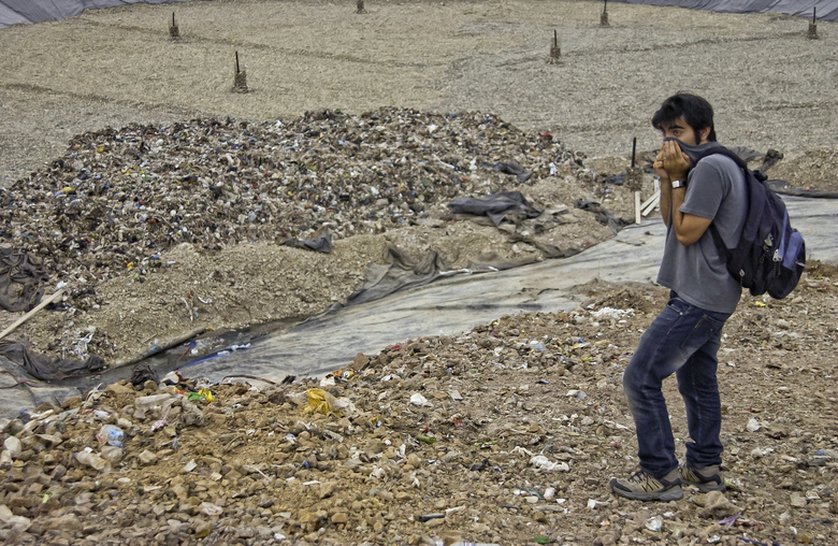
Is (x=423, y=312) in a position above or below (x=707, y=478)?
below

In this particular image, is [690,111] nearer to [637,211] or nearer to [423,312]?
[423,312]

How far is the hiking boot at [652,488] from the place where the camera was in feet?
13.1

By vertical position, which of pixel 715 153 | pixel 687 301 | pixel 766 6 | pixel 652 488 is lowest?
pixel 652 488

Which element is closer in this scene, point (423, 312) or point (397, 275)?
point (423, 312)

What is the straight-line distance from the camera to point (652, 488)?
4.00 m

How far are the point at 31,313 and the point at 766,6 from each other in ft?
61.3

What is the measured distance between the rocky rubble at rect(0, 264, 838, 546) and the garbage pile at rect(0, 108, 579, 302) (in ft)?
11.4

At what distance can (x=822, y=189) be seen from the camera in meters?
10.8

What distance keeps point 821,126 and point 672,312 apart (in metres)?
11.0

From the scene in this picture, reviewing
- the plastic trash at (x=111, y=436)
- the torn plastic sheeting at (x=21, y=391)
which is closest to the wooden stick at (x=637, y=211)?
the torn plastic sheeting at (x=21, y=391)

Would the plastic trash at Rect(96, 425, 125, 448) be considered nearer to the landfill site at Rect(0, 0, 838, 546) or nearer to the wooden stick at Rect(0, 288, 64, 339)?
the landfill site at Rect(0, 0, 838, 546)

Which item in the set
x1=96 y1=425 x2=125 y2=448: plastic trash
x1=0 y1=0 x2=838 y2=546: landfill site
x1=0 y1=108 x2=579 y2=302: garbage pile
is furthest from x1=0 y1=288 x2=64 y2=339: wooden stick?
x1=96 y1=425 x2=125 y2=448: plastic trash

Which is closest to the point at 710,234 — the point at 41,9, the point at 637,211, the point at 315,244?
the point at 315,244

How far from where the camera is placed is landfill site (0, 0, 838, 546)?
397cm
